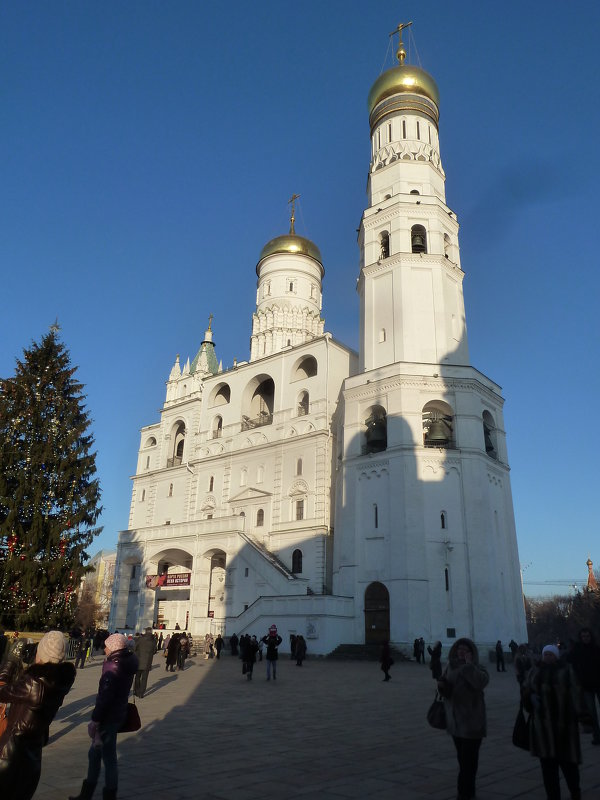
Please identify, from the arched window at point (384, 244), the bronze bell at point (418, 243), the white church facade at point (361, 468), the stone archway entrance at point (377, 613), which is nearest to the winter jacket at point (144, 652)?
the white church facade at point (361, 468)

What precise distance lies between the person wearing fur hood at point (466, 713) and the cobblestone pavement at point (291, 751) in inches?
17.2

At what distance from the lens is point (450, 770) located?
21.9ft

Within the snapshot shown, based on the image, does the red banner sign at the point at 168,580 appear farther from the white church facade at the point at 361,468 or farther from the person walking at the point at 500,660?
the person walking at the point at 500,660

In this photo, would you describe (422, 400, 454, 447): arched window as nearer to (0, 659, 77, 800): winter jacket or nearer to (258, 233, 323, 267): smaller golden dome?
(258, 233, 323, 267): smaller golden dome

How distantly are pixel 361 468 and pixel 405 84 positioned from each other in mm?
26249

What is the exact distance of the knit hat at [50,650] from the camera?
14.1 ft

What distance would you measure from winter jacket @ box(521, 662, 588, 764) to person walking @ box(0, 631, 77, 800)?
385cm

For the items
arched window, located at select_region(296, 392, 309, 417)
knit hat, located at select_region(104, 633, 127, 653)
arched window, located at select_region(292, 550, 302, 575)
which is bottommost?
knit hat, located at select_region(104, 633, 127, 653)

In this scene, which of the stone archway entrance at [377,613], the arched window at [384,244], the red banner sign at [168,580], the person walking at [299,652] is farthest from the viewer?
the arched window at [384,244]

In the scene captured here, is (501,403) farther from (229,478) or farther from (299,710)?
(299,710)

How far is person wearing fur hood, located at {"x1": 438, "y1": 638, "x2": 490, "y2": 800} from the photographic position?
5352mm

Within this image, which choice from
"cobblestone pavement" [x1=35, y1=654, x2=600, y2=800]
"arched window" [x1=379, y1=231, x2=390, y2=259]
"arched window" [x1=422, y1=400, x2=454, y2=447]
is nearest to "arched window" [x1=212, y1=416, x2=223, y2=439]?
"arched window" [x1=379, y1=231, x2=390, y2=259]

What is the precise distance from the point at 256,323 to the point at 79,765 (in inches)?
1679

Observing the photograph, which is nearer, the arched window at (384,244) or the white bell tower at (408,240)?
the white bell tower at (408,240)
